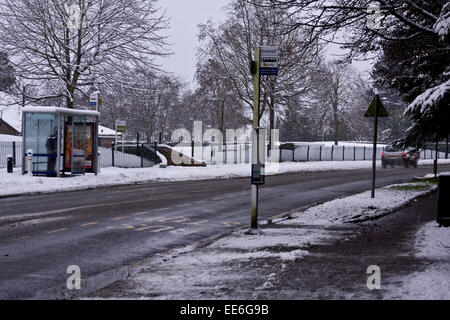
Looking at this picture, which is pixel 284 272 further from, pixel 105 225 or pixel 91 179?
pixel 91 179

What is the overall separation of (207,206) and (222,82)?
29.1 m

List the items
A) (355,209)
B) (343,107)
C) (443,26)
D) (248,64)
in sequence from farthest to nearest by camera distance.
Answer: (343,107), (248,64), (355,209), (443,26)

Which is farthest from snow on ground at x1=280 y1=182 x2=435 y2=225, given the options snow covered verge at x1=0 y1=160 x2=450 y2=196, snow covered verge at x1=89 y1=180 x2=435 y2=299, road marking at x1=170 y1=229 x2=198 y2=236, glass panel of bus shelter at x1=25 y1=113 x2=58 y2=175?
glass panel of bus shelter at x1=25 y1=113 x2=58 y2=175

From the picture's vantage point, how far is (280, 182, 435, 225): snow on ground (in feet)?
36.9

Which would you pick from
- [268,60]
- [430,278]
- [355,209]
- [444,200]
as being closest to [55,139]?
[355,209]

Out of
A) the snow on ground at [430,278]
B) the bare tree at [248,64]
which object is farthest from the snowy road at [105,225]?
the bare tree at [248,64]

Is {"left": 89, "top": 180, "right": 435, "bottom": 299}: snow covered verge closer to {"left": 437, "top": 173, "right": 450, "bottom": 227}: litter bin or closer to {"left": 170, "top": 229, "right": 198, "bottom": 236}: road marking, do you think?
{"left": 170, "top": 229, "right": 198, "bottom": 236}: road marking

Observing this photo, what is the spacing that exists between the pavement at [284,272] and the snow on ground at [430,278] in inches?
3.8

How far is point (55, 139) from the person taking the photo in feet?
69.8

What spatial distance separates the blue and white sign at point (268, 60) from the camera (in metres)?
9.12

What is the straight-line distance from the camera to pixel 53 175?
21.5 metres

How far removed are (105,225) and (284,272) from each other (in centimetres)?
516
